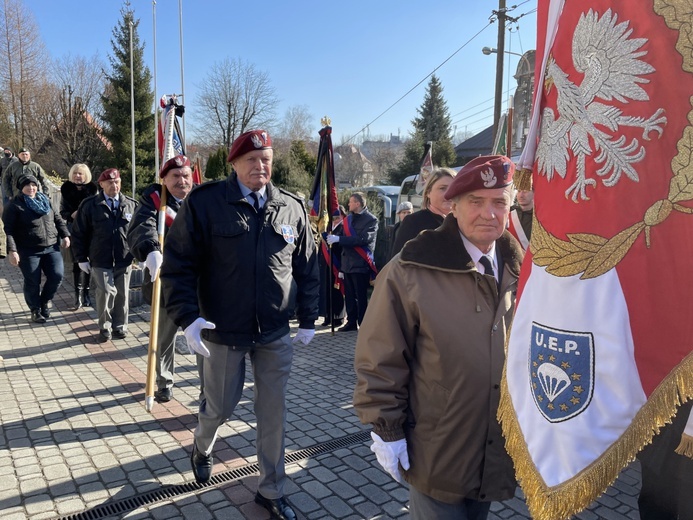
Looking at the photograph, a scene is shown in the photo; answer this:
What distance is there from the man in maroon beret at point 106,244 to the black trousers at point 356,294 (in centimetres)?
333

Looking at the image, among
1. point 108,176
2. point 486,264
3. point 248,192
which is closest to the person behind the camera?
point 486,264

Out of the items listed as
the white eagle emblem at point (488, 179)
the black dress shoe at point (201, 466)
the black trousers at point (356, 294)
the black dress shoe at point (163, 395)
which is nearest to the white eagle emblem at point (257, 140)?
the white eagle emblem at point (488, 179)

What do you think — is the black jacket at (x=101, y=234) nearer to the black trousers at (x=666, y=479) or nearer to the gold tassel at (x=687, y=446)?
the black trousers at (x=666, y=479)

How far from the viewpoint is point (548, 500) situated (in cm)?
154

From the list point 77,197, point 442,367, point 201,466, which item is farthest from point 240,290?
point 77,197

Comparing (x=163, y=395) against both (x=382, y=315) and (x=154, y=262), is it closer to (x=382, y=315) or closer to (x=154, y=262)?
(x=154, y=262)

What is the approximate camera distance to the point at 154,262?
4.81 meters

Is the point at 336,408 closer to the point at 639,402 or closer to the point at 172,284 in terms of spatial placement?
the point at 172,284

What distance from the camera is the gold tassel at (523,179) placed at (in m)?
1.85

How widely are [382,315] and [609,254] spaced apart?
856mm

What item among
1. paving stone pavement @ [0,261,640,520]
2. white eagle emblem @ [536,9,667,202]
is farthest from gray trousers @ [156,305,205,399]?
white eagle emblem @ [536,9,667,202]

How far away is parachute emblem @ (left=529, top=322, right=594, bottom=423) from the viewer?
148 centimetres

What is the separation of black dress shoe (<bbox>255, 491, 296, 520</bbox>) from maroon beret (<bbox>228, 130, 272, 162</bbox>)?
2.12 m

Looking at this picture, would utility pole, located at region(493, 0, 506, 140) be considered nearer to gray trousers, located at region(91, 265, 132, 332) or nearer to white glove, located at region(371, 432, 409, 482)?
gray trousers, located at region(91, 265, 132, 332)
